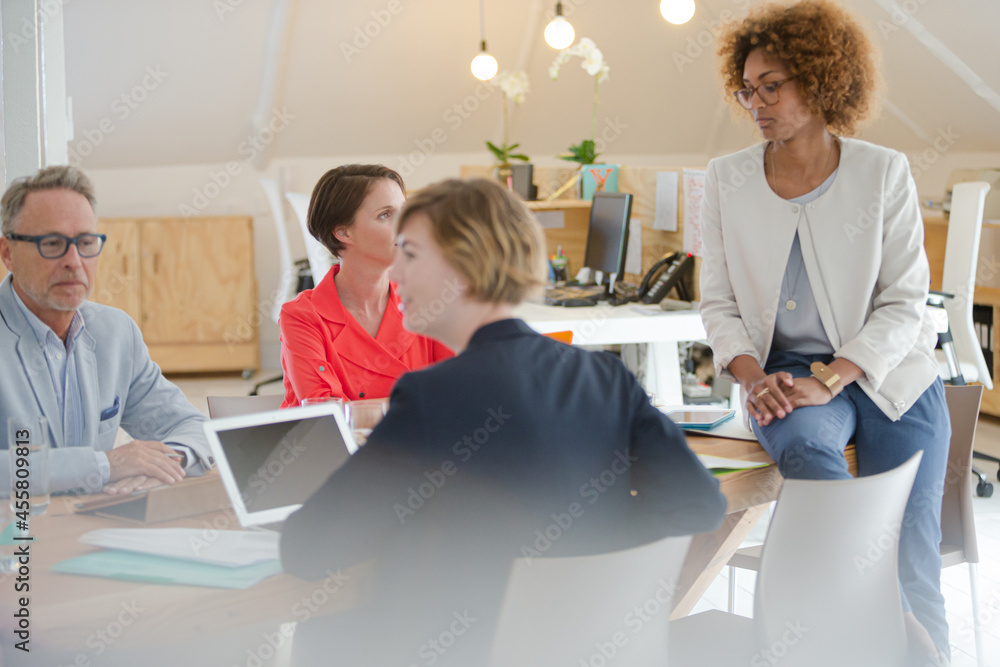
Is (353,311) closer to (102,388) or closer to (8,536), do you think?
(102,388)

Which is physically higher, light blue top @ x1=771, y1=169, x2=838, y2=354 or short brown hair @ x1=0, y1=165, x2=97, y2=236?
short brown hair @ x1=0, y1=165, x2=97, y2=236

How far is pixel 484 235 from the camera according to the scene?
3.45ft

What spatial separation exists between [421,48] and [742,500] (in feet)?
16.7

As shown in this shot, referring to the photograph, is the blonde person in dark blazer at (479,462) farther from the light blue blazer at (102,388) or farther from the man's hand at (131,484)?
the light blue blazer at (102,388)

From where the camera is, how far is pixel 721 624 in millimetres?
1438

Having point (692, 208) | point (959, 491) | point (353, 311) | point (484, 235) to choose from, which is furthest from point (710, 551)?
point (692, 208)

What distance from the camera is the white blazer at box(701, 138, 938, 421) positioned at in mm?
1818

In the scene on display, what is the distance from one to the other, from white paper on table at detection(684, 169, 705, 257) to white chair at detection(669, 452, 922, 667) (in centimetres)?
236

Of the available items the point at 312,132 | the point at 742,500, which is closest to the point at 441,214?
the point at 742,500

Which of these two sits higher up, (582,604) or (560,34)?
(560,34)

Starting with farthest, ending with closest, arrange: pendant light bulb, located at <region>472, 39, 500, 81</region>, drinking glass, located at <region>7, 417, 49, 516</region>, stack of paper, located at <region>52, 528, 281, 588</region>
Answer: pendant light bulb, located at <region>472, 39, 500, 81</region> → drinking glass, located at <region>7, 417, 49, 516</region> → stack of paper, located at <region>52, 528, 281, 588</region>

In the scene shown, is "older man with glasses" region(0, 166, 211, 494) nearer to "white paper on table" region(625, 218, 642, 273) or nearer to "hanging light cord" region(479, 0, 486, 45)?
"white paper on table" region(625, 218, 642, 273)

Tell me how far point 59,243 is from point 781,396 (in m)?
1.40

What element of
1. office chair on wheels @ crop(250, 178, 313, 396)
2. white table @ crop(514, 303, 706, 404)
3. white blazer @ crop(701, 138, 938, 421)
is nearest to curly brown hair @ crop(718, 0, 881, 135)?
white blazer @ crop(701, 138, 938, 421)
